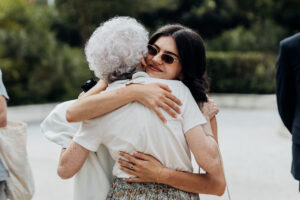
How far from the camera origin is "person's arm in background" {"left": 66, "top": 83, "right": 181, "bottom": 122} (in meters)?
1.86

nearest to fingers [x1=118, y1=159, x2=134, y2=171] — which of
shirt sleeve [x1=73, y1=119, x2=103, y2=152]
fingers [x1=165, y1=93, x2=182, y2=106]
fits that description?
shirt sleeve [x1=73, y1=119, x2=103, y2=152]

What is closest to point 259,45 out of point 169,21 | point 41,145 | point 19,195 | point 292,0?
point 292,0

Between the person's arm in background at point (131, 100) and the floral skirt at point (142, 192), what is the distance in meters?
0.35

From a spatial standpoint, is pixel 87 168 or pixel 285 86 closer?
pixel 87 168

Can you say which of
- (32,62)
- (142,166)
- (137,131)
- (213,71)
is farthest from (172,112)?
(213,71)

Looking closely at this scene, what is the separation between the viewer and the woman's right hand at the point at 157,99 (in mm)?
1858

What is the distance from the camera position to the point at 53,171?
22.8ft

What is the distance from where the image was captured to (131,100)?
1892mm

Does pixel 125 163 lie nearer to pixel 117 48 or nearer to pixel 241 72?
pixel 117 48

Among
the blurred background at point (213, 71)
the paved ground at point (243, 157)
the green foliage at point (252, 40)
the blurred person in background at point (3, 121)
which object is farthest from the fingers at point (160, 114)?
the green foliage at point (252, 40)

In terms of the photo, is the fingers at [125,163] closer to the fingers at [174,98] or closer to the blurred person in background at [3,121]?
the fingers at [174,98]

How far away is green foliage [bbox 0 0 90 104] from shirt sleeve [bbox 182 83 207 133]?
42.3ft

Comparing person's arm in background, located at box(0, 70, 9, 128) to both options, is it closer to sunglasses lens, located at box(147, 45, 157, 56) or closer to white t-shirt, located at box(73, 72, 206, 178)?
white t-shirt, located at box(73, 72, 206, 178)

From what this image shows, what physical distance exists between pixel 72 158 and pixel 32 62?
13.7m
